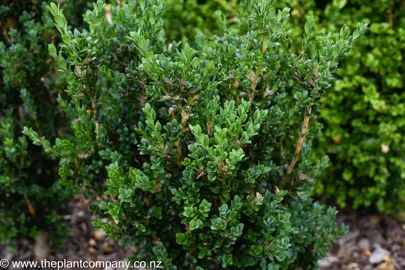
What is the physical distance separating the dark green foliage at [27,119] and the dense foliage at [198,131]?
1.79 ft

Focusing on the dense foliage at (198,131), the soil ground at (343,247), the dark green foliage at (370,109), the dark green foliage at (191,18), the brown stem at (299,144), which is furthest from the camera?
the dark green foliage at (191,18)

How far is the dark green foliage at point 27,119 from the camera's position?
288cm

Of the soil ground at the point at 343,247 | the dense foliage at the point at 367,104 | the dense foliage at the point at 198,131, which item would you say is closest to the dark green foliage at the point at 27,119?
the soil ground at the point at 343,247

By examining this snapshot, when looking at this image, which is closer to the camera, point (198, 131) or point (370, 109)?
point (198, 131)

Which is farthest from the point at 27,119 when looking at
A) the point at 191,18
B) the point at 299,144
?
the point at 299,144

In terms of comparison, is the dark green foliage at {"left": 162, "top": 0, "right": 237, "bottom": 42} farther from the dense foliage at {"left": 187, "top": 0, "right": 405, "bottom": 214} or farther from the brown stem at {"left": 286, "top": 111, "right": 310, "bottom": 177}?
the brown stem at {"left": 286, "top": 111, "right": 310, "bottom": 177}

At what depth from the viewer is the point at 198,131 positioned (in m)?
1.96

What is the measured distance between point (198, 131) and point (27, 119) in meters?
1.64

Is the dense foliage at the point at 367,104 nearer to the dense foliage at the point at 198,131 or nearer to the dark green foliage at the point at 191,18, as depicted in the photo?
the dark green foliage at the point at 191,18

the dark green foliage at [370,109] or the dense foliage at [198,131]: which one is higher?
the dark green foliage at [370,109]

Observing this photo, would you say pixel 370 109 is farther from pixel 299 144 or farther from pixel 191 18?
pixel 191 18

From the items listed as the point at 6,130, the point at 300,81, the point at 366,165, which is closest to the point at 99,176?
the point at 6,130

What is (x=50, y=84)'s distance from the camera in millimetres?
3053

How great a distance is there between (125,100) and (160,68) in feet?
1.45
